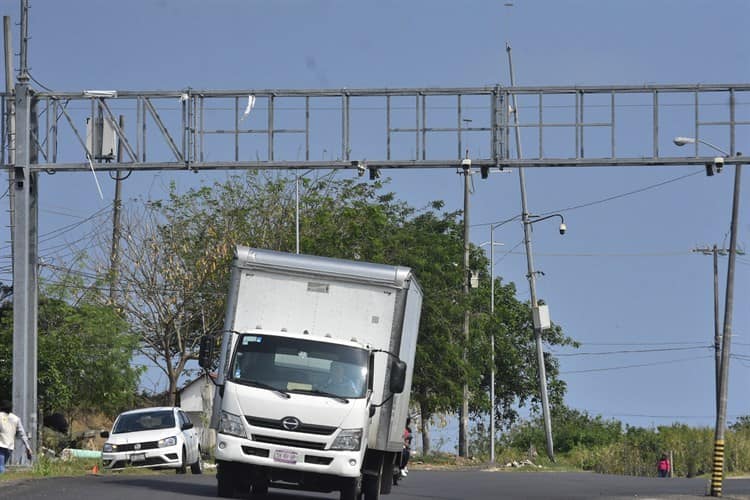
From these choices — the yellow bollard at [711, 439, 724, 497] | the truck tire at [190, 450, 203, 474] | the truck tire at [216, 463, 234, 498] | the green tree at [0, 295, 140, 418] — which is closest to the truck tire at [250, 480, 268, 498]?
the truck tire at [216, 463, 234, 498]

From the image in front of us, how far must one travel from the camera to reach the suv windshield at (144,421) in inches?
1268

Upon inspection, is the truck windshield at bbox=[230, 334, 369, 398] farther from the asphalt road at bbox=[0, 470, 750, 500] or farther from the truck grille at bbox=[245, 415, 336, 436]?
the asphalt road at bbox=[0, 470, 750, 500]

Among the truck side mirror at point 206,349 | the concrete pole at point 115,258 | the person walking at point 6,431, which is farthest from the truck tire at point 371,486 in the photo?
the concrete pole at point 115,258

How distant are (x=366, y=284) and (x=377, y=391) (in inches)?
61.8

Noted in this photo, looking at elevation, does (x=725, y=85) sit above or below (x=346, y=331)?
above

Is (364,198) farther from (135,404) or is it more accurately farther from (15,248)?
(15,248)

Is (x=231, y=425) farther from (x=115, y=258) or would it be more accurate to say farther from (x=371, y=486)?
(x=115, y=258)

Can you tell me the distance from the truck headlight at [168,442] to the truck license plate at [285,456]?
12.3 metres

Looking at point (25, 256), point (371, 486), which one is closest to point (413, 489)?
Result: point (371, 486)

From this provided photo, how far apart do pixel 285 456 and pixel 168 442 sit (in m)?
12.4

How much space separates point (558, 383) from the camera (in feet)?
266

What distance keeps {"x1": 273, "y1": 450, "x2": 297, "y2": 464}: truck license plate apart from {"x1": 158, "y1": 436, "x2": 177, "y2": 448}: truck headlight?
40.4 feet

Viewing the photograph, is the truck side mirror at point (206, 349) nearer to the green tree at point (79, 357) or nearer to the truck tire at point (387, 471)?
the truck tire at point (387, 471)

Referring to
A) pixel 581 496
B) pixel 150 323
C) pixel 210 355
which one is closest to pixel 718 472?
pixel 581 496
